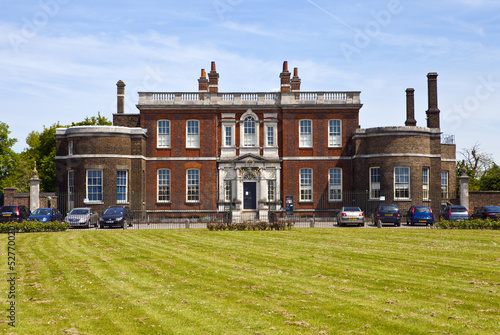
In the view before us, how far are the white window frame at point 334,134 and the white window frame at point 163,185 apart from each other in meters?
13.9

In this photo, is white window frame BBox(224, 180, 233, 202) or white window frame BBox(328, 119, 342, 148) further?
white window frame BBox(328, 119, 342, 148)

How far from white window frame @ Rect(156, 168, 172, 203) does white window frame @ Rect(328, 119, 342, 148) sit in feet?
45.6

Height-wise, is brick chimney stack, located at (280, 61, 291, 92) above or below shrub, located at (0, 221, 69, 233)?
above

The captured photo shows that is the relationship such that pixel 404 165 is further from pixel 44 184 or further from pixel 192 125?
pixel 44 184

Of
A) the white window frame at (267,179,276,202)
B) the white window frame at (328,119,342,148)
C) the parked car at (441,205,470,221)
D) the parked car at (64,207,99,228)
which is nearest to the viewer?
the parked car at (64,207,99,228)

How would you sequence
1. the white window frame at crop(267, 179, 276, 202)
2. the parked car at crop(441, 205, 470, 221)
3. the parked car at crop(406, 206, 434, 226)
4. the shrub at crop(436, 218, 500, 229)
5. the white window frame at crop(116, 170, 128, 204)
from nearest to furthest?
the shrub at crop(436, 218, 500, 229) < the parked car at crop(406, 206, 434, 226) < the parked car at crop(441, 205, 470, 221) < the white window frame at crop(116, 170, 128, 204) < the white window frame at crop(267, 179, 276, 202)

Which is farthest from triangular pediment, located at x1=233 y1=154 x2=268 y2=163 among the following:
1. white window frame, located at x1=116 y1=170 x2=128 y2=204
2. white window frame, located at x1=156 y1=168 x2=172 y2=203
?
white window frame, located at x1=116 y1=170 x2=128 y2=204

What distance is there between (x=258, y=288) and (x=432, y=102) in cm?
3778

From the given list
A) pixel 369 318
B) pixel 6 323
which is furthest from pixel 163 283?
pixel 369 318

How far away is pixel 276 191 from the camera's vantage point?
44.7 metres

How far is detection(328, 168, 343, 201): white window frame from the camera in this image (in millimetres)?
44875

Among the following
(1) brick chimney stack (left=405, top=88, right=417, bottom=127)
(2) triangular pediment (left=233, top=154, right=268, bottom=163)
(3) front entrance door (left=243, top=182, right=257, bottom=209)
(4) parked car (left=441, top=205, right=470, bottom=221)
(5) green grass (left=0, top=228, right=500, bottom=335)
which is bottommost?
(5) green grass (left=0, top=228, right=500, bottom=335)

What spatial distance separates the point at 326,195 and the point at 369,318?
34783mm

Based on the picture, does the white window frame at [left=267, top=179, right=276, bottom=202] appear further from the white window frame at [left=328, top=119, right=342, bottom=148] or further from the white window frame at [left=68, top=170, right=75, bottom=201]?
the white window frame at [left=68, top=170, right=75, bottom=201]
